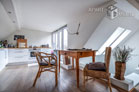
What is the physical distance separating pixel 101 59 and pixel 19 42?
486 cm

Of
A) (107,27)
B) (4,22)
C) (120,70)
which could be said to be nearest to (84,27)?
(107,27)

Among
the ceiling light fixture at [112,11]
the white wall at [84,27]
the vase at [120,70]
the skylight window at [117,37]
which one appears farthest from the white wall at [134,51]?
the white wall at [84,27]

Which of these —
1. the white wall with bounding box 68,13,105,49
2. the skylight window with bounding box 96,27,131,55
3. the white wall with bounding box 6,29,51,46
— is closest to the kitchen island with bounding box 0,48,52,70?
the white wall with bounding box 6,29,51,46

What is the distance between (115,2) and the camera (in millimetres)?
1471

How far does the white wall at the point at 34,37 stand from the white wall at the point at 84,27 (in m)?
2.79

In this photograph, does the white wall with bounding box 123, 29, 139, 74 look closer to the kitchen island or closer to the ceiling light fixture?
the ceiling light fixture

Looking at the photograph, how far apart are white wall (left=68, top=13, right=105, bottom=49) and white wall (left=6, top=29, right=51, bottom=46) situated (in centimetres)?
279

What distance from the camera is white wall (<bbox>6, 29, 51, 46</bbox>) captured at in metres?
4.33

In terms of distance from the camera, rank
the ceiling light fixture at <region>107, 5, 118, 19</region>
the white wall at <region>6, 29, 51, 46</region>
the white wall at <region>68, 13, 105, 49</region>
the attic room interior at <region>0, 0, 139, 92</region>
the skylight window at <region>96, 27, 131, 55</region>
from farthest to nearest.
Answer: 1. the white wall at <region>6, 29, 51, 46</region>
2. the skylight window at <region>96, 27, 131, 55</region>
3. the white wall at <region>68, 13, 105, 49</region>
4. the ceiling light fixture at <region>107, 5, 118, 19</region>
5. the attic room interior at <region>0, 0, 139, 92</region>

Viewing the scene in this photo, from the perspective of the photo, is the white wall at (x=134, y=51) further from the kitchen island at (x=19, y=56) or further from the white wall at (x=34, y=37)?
the white wall at (x=34, y=37)

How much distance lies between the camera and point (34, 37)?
4879 mm

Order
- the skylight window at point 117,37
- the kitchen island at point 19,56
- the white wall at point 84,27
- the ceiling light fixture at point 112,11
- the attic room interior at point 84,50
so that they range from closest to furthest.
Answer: the attic room interior at point 84,50, the ceiling light fixture at point 112,11, the white wall at point 84,27, the skylight window at point 117,37, the kitchen island at point 19,56

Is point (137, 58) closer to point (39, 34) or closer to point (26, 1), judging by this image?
point (26, 1)

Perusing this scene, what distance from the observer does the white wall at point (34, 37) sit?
4.33 metres
